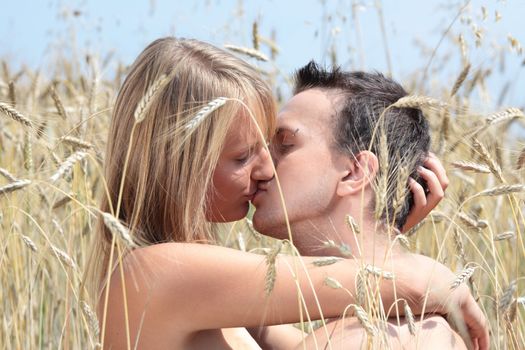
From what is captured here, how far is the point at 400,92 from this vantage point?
88.6 inches

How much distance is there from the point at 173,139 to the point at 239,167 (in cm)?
15

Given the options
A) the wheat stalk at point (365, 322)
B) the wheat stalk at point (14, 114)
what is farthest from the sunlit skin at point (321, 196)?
the wheat stalk at point (14, 114)

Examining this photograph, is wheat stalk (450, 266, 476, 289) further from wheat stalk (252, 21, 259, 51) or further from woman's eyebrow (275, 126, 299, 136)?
wheat stalk (252, 21, 259, 51)

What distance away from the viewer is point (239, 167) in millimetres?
1956

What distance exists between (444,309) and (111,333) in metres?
0.68

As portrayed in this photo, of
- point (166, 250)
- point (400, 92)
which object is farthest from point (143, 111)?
point (400, 92)

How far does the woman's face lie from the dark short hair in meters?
0.21

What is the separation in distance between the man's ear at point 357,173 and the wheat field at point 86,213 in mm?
186

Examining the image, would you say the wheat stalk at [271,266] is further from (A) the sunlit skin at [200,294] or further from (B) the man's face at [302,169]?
Answer: (B) the man's face at [302,169]

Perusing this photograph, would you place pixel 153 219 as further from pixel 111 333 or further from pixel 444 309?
pixel 444 309

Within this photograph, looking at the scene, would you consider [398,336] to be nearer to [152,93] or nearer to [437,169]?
[437,169]

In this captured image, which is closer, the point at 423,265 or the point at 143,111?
the point at 143,111

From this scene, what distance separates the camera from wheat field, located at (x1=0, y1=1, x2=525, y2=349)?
1.80 meters

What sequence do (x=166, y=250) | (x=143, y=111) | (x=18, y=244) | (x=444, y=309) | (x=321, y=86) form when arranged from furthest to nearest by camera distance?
(x=18, y=244), (x=321, y=86), (x=444, y=309), (x=166, y=250), (x=143, y=111)
